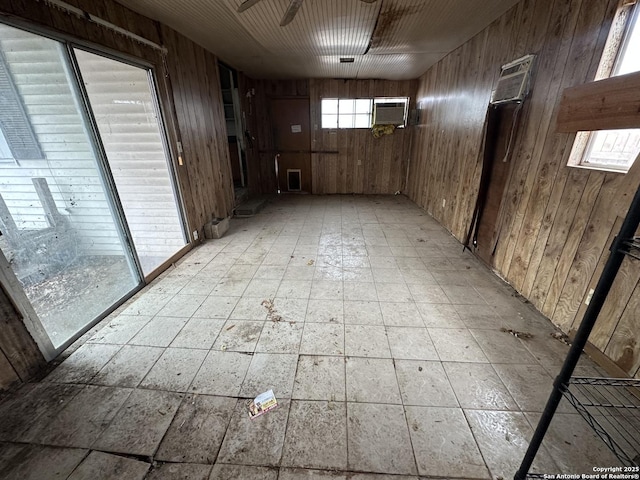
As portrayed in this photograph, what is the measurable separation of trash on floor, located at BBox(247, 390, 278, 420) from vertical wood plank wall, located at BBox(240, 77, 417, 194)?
5.06 m

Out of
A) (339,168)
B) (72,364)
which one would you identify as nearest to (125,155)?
(72,364)

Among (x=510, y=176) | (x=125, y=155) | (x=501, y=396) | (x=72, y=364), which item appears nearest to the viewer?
(x=501, y=396)

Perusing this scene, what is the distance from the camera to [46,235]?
180 cm

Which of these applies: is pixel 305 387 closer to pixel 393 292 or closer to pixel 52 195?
pixel 393 292

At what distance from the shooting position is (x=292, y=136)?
617cm

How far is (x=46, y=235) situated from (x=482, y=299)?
3.41 metres

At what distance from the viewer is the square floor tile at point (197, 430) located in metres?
1.23

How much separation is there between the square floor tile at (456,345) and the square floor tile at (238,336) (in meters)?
1.29

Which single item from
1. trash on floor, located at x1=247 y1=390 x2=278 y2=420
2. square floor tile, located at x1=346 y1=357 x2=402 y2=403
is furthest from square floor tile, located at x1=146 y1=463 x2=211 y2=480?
square floor tile, located at x1=346 y1=357 x2=402 y2=403

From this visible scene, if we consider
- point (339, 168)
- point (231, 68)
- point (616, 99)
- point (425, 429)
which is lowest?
point (425, 429)

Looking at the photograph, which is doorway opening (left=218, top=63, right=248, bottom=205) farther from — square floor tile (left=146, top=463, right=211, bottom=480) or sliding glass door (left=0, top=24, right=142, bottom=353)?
square floor tile (left=146, top=463, right=211, bottom=480)

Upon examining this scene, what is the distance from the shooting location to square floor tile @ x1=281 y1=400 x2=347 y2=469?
1.21 metres

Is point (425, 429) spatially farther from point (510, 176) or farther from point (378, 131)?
point (378, 131)

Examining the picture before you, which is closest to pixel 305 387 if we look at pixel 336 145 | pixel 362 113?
pixel 336 145
